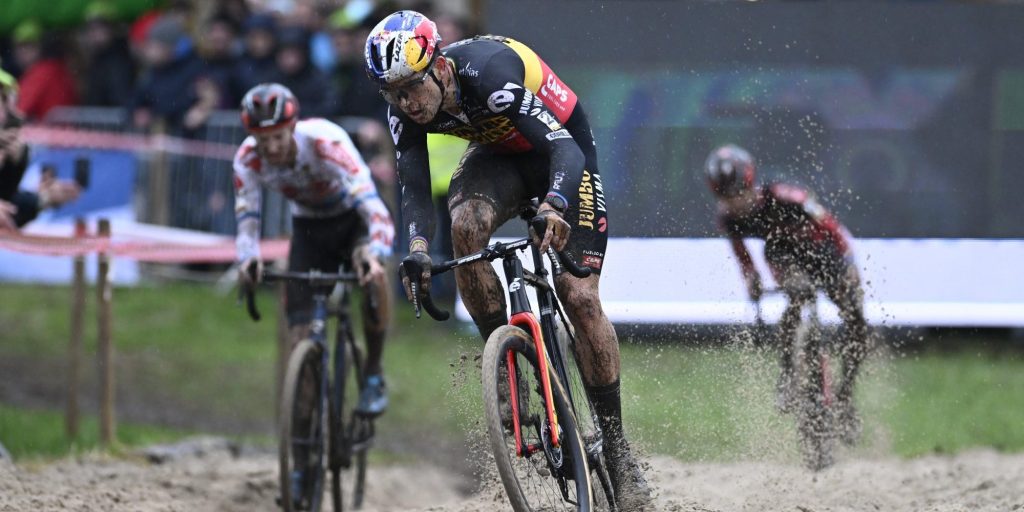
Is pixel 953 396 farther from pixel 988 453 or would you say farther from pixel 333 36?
pixel 333 36

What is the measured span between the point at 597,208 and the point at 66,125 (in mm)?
10268

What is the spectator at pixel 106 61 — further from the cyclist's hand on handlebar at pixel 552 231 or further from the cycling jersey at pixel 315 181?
the cyclist's hand on handlebar at pixel 552 231

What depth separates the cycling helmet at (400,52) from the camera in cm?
605

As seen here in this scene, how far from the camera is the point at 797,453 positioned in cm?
937

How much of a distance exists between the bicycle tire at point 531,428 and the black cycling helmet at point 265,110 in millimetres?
2851

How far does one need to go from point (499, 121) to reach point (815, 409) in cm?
406

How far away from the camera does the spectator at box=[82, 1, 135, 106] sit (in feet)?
51.8

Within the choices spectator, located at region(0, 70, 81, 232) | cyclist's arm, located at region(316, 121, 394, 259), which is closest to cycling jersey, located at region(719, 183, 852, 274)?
cyclist's arm, located at region(316, 121, 394, 259)

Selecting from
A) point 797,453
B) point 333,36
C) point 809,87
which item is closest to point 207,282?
point 333,36

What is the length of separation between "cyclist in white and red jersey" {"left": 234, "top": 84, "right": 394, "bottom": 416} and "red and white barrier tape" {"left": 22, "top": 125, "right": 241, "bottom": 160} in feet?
18.7

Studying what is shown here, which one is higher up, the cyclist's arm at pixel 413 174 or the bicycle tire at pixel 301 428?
the cyclist's arm at pixel 413 174

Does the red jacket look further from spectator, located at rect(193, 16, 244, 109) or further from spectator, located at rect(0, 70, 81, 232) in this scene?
spectator, located at rect(0, 70, 81, 232)

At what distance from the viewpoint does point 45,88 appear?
1608 cm

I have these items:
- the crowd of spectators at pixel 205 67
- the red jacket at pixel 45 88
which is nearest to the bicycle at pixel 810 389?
the crowd of spectators at pixel 205 67
